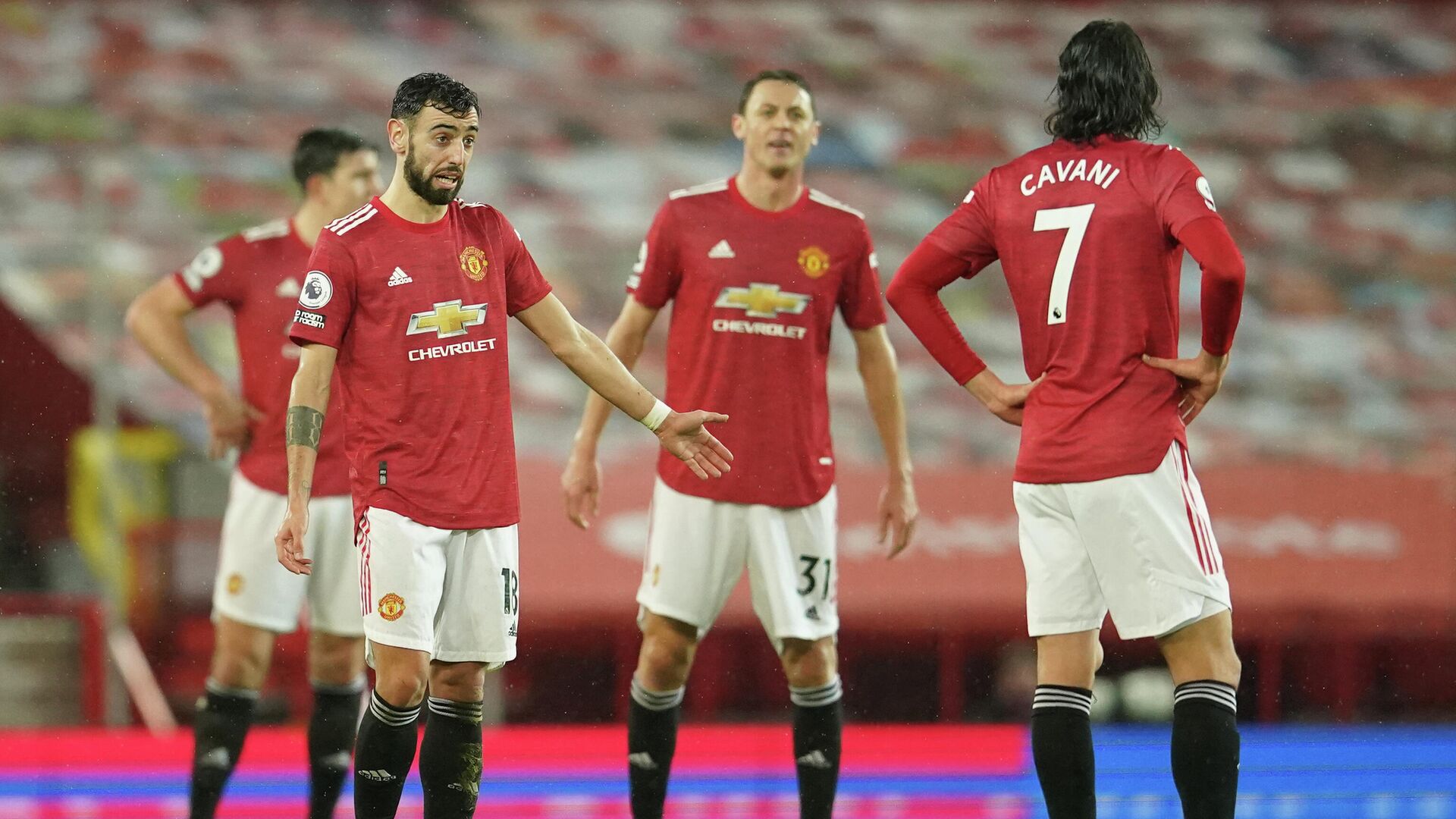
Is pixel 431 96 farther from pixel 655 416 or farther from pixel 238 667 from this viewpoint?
pixel 238 667

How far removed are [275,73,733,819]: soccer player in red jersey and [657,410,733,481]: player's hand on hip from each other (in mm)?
73

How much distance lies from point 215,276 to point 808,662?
235 centimetres

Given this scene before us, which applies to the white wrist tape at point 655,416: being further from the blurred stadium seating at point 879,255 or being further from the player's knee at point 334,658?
the blurred stadium seating at point 879,255

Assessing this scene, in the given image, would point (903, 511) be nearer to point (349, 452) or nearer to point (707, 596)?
point (707, 596)

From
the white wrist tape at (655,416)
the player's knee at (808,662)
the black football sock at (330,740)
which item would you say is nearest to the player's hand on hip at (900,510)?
the player's knee at (808,662)

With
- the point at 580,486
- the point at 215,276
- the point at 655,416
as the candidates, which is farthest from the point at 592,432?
the point at 215,276

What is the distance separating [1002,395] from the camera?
12.7 feet

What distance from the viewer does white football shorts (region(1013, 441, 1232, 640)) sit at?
351cm

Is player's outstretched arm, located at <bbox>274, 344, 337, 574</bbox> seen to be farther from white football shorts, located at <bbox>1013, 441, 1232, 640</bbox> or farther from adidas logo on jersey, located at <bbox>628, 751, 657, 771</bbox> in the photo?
white football shorts, located at <bbox>1013, 441, 1232, 640</bbox>

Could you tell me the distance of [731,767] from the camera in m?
5.46

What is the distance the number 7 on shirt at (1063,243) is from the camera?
143 inches

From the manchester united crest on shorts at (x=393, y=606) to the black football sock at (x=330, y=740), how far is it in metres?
1.30

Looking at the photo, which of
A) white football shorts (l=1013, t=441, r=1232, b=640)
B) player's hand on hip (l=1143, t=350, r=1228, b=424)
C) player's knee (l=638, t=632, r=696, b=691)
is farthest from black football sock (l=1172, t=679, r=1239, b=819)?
player's knee (l=638, t=632, r=696, b=691)

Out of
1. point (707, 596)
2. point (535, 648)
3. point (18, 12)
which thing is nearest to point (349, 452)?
point (707, 596)
